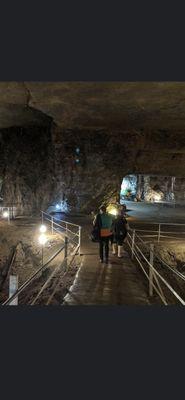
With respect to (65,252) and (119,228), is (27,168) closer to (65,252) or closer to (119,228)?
(119,228)

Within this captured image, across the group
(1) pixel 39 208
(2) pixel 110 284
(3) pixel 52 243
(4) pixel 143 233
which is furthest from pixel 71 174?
(2) pixel 110 284

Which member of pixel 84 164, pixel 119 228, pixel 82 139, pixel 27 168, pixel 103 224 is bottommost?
pixel 119 228

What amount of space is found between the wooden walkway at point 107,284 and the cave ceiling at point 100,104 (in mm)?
6105

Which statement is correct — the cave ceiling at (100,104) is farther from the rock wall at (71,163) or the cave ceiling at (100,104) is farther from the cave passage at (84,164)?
the rock wall at (71,163)

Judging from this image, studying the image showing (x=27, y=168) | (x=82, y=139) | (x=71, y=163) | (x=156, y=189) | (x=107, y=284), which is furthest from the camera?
(x=156, y=189)

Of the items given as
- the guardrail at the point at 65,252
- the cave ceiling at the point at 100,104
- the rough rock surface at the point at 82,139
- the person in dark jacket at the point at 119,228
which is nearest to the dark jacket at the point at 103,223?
the person in dark jacket at the point at 119,228

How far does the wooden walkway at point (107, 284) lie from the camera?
6.69 m

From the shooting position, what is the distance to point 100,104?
551 inches

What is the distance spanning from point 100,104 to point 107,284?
8.78 meters

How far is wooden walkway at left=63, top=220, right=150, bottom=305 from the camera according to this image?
669 cm

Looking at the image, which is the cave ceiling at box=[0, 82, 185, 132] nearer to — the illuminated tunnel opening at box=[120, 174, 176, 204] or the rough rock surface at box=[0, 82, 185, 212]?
the rough rock surface at box=[0, 82, 185, 212]

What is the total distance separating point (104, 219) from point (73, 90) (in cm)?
584

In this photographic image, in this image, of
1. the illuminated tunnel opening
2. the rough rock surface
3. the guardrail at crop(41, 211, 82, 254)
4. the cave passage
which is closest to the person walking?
the cave passage

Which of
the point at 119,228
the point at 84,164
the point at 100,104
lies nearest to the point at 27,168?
the point at 84,164
